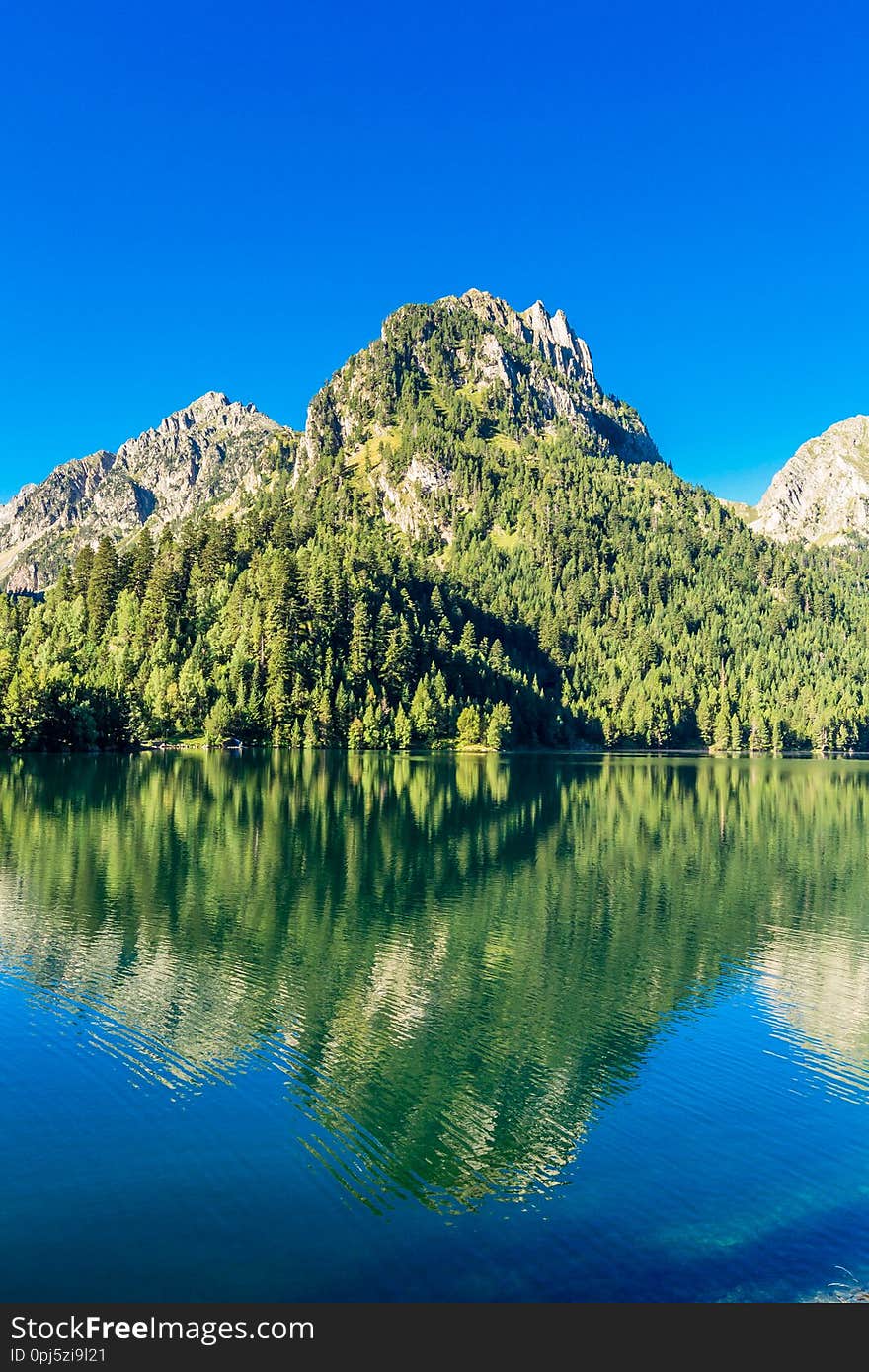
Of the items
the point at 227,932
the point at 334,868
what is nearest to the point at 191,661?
the point at 334,868

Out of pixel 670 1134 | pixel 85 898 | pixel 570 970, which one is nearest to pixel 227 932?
pixel 85 898

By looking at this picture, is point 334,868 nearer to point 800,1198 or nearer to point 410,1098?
point 410,1098

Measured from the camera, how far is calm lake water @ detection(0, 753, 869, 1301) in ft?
58.9

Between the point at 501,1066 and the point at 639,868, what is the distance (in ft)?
127

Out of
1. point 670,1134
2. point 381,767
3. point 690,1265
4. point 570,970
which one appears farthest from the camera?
point 381,767

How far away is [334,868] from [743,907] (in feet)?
84.5

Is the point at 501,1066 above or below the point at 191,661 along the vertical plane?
below

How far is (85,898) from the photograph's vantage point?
156 feet

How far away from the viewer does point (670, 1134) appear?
24.3m

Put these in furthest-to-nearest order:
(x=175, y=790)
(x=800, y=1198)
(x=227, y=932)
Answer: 1. (x=175, y=790)
2. (x=227, y=932)
3. (x=800, y=1198)

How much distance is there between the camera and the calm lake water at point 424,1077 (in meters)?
18.0

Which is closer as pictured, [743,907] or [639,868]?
[743,907]

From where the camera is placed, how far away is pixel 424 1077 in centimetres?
2711

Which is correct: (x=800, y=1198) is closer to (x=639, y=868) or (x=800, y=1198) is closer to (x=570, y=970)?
(x=570, y=970)
